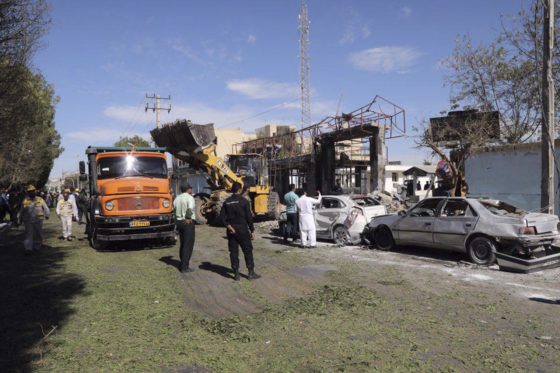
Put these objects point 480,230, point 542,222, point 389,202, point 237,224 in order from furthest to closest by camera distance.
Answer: point 389,202 → point 480,230 → point 542,222 → point 237,224

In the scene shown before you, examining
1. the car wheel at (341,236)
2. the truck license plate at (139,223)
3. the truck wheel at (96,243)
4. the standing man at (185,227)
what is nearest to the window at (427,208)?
the car wheel at (341,236)

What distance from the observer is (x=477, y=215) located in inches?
350

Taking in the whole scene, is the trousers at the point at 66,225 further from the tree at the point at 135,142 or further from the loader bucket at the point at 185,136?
the tree at the point at 135,142

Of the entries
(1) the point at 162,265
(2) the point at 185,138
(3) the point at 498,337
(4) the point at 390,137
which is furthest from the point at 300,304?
(4) the point at 390,137

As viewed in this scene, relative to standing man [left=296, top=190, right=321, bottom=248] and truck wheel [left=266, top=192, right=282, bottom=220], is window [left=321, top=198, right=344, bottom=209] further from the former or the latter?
truck wheel [left=266, top=192, right=282, bottom=220]

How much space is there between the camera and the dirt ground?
4.25 m

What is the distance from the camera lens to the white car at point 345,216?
12.0 metres

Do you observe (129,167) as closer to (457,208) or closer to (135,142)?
(457,208)

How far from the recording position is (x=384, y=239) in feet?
36.5

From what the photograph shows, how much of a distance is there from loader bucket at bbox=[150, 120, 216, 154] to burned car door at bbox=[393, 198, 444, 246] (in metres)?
8.91

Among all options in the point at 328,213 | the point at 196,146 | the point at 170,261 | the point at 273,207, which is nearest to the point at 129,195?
the point at 170,261

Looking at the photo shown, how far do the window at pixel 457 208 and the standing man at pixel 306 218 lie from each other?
357cm

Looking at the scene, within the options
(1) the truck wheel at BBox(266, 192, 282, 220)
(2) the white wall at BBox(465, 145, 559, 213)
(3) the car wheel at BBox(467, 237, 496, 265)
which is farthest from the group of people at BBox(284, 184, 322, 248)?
(2) the white wall at BBox(465, 145, 559, 213)

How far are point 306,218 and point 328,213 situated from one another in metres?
1.27
